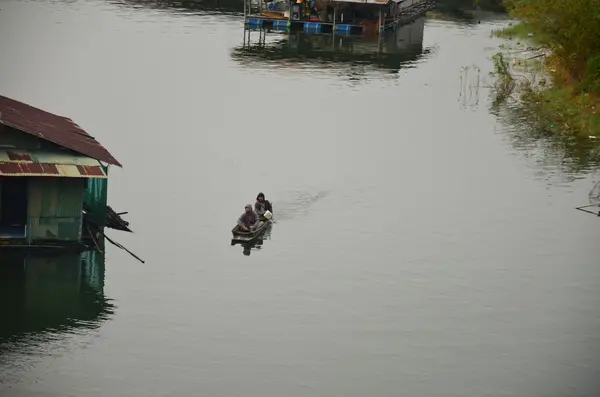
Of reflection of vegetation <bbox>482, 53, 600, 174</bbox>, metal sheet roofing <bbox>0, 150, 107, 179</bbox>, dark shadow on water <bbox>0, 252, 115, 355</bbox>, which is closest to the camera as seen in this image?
dark shadow on water <bbox>0, 252, 115, 355</bbox>

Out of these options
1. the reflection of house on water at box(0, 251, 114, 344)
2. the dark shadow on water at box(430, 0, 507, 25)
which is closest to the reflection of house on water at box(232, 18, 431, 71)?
the dark shadow on water at box(430, 0, 507, 25)

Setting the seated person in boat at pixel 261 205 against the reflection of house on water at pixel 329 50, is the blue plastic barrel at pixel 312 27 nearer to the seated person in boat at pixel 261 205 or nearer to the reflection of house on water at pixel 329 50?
the reflection of house on water at pixel 329 50

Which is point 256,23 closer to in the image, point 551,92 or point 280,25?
point 280,25

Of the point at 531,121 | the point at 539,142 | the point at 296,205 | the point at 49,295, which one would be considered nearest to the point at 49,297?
the point at 49,295

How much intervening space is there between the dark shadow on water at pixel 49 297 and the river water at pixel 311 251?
68 millimetres

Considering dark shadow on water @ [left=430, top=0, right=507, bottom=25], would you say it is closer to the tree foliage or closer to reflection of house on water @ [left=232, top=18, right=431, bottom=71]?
reflection of house on water @ [left=232, top=18, right=431, bottom=71]

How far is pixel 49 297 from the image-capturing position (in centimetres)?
3422

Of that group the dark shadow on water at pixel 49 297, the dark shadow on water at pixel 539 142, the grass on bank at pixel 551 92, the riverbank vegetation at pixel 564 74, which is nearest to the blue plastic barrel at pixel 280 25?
the grass on bank at pixel 551 92

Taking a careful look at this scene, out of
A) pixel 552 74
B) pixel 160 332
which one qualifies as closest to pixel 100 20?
pixel 552 74

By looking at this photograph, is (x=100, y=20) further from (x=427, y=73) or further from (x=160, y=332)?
(x=160, y=332)

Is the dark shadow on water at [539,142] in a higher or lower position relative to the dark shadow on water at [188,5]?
lower

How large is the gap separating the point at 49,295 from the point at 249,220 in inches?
308

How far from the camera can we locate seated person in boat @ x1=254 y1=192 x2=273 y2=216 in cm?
4094

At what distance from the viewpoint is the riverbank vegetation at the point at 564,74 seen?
58250 mm
